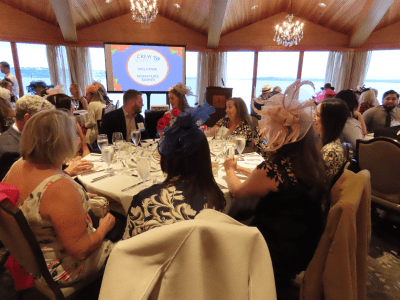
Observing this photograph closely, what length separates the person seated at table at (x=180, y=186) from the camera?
106cm

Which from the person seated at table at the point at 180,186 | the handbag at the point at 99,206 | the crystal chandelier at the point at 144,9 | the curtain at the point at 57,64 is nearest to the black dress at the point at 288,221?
the person seated at table at the point at 180,186

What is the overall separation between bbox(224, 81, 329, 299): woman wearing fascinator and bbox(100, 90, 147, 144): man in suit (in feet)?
7.52

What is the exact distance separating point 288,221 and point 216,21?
22.8 feet

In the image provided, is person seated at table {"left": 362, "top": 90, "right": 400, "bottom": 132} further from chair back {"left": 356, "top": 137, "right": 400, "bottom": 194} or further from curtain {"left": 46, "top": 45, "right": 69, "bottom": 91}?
curtain {"left": 46, "top": 45, "right": 69, "bottom": 91}

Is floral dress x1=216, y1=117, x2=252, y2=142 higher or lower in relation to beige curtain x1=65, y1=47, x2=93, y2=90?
lower

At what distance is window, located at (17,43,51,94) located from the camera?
777 centimetres

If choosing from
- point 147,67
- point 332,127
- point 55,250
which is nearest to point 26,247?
point 55,250

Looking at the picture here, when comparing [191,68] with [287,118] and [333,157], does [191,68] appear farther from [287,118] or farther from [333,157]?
[287,118]

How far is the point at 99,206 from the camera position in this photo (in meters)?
1.50

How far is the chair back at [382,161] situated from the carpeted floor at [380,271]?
0.52m

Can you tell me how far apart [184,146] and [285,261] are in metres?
0.92

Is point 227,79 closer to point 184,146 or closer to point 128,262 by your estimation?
point 184,146

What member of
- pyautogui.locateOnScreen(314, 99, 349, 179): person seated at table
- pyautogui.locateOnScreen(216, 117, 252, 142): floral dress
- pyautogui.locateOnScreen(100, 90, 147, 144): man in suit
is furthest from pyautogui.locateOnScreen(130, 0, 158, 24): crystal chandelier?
pyautogui.locateOnScreen(314, 99, 349, 179): person seated at table

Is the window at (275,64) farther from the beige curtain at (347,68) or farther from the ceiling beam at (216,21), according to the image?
the ceiling beam at (216,21)
